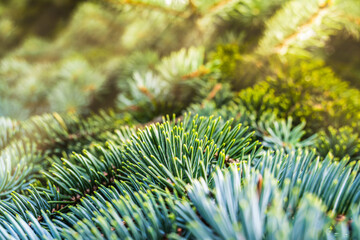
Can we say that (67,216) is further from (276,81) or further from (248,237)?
(276,81)

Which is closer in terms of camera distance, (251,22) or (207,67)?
(207,67)

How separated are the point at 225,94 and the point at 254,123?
11 cm

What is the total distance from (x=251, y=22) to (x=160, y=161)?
459 mm

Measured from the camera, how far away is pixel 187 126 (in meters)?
0.29

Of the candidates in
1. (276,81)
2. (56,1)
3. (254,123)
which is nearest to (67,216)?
(254,123)

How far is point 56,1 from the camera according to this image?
0.91m

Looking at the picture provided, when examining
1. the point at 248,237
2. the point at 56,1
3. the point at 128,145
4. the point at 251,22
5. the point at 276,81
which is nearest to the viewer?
the point at 248,237

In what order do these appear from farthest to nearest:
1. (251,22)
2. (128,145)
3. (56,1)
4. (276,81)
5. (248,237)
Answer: (56,1) < (251,22) < (276,81) < (128,145) < (248,237)

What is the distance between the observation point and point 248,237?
146 mm

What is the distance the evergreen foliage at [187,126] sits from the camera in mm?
173

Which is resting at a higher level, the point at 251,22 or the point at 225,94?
the point at 251,22

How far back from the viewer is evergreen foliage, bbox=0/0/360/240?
0.17 m

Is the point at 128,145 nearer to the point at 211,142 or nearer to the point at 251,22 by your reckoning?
the point at 211,142

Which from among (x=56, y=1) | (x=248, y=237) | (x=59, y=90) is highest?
(x=56, y=1)
